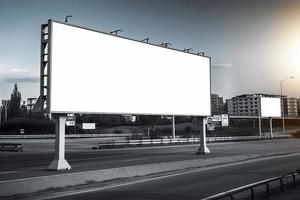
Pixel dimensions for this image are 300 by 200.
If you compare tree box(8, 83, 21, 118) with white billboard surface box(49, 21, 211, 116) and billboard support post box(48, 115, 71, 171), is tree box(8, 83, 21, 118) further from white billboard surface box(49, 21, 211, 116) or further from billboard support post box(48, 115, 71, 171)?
billboard support post box(48, 115, 71, 171)

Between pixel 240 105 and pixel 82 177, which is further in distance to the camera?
pixel 240 105

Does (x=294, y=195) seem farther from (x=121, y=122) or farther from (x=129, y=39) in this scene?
(x=121, y=122)

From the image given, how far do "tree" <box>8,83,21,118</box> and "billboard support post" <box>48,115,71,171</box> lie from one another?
532ft

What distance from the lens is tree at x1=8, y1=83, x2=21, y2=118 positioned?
176m

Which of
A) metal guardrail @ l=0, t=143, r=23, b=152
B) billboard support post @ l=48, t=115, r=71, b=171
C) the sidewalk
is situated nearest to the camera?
the sidewalk

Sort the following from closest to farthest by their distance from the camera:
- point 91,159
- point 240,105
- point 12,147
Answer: point 91,159
point 12,147
point 240,105

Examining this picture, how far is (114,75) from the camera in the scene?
22641 mm

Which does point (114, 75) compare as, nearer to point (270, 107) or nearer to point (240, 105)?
point (270, 107)

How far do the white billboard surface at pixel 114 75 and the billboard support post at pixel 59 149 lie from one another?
1.87ft

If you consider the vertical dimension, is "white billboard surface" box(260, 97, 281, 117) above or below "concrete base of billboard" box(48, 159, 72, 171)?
above

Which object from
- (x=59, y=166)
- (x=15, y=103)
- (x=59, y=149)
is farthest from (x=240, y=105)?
(x=59, y=166)

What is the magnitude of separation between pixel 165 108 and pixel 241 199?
14970 millimetres

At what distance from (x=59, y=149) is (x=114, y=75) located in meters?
5.06

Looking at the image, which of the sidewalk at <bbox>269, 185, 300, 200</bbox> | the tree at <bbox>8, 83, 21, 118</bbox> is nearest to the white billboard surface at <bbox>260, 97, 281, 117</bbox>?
the sidewalk at <bbox>269, 185, 300, 200</bbox>
